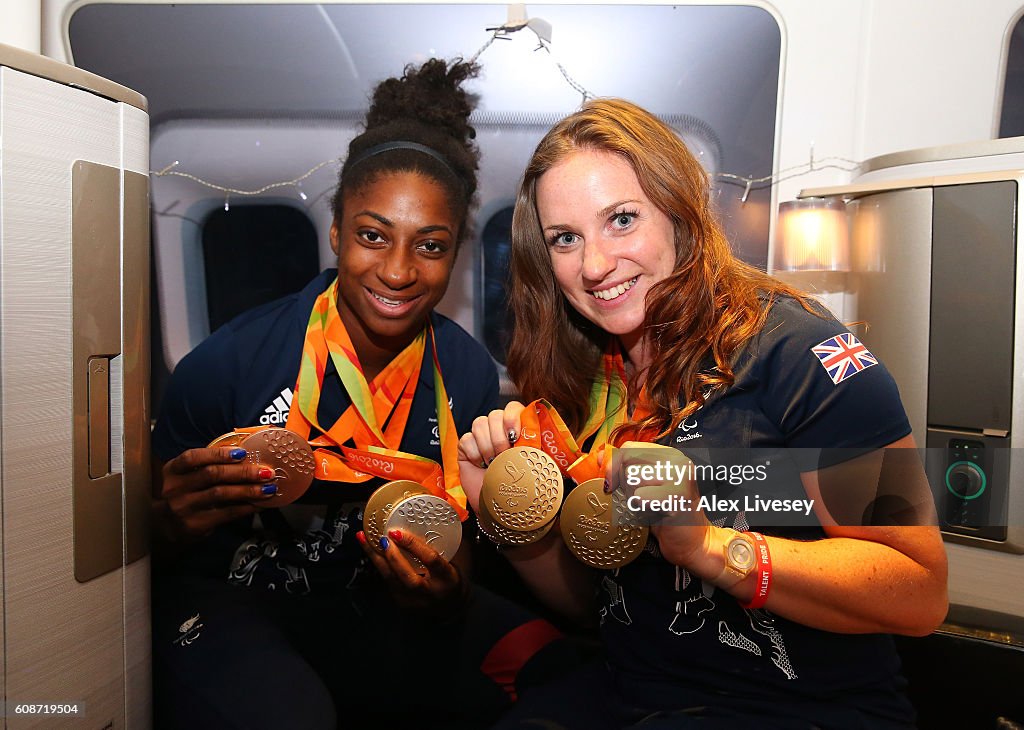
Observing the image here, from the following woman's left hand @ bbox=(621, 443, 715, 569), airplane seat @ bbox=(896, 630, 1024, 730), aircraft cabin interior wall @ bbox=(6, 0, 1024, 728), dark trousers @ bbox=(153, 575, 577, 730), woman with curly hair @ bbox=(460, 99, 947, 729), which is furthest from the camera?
aircraft cabin interior wall @ bbox=(6, 0, 1024, 728)

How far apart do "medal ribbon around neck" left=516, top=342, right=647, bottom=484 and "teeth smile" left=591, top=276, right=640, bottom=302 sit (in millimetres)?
221

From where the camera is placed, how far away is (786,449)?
1.25m

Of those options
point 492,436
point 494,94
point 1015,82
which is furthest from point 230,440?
point 1015,82

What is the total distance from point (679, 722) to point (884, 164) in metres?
1.53

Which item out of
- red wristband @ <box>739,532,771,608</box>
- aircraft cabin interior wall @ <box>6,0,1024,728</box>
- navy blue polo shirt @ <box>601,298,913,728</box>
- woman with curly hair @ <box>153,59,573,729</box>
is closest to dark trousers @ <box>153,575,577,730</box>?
woman with curly hair @ <box>153,59,573,729</box>

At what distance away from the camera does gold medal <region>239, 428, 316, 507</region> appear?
159cm

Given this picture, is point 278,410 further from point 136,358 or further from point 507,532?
point 507,532

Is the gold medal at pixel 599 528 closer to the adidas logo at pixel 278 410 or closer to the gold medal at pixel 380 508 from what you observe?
the gold medal at pixel 380 508

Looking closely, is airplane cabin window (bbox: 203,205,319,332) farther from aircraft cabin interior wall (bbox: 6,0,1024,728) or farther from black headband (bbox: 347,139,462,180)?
black headband (bbox: 347,139,462,180)

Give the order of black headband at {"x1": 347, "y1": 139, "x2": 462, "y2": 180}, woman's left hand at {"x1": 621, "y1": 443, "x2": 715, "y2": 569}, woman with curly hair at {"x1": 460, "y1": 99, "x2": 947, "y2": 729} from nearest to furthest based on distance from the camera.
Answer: woman's left hand at {"x1": 621, "y1": 443, "x2": 715, "y2": 569} < woman with curly hair at {"x1": 460, "y1": 99, "x2": 947, "y2": 729} < black headband at {"x1": 347, "y1": 139, "x2": 462, "y2": 180}

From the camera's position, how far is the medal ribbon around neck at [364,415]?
5.82ft

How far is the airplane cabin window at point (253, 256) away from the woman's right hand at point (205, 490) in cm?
48

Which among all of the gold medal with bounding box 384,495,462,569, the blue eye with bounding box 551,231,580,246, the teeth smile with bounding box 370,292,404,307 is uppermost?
the blue eye with bounding box 551,231,580,246

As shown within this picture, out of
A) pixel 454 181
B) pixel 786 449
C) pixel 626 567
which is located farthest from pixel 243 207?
pixel 786 449
